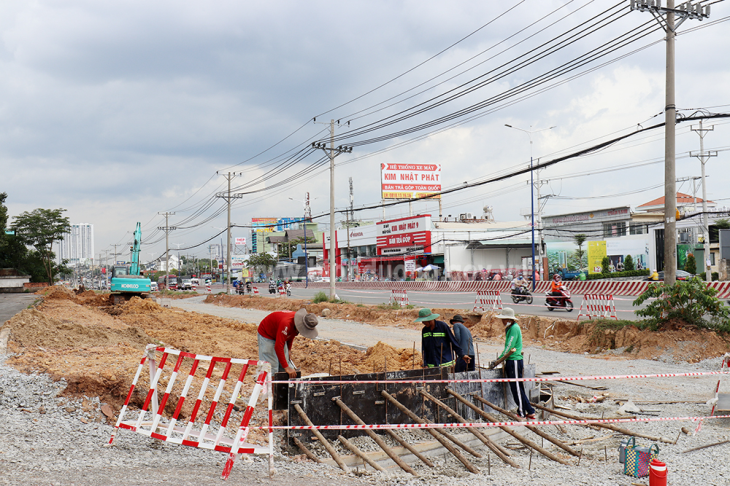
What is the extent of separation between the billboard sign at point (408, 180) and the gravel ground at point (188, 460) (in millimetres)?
52877

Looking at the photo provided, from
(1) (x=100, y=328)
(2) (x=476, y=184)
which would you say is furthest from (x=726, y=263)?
(1) (x=100, y=328)

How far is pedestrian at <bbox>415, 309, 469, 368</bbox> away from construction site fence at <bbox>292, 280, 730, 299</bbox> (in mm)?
9078

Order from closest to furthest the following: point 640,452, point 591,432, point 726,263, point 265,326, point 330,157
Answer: point 640,452, point 265,326, point 591,432, point 330,157, point 726,263

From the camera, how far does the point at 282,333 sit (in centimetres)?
706

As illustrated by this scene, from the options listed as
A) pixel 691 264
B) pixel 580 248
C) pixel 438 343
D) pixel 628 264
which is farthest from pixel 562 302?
pixel 580 248

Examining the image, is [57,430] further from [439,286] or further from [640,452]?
[439,286]

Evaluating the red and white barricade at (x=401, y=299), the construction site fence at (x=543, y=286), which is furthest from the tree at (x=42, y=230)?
the red and white barricade at (x=401, y=299)

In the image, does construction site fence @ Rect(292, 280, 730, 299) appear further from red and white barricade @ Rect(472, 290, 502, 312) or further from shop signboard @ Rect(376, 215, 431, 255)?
shop signboard @ Rect(376, 215, 431, 255)

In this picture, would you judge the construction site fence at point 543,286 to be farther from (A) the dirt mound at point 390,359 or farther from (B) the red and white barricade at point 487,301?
(A) the dirt mound at point 390,359

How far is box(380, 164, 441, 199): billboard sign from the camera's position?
6062cm

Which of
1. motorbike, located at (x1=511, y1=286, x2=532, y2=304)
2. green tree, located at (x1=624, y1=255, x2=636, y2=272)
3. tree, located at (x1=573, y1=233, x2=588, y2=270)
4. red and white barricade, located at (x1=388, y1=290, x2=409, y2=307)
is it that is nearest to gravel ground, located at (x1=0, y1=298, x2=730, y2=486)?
motorbike, located at (x1=511, y1=286, x2=532, y2=304)

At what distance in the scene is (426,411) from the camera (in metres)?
8.20

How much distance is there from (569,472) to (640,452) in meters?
0.83

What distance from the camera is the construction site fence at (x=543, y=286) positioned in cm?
2282
